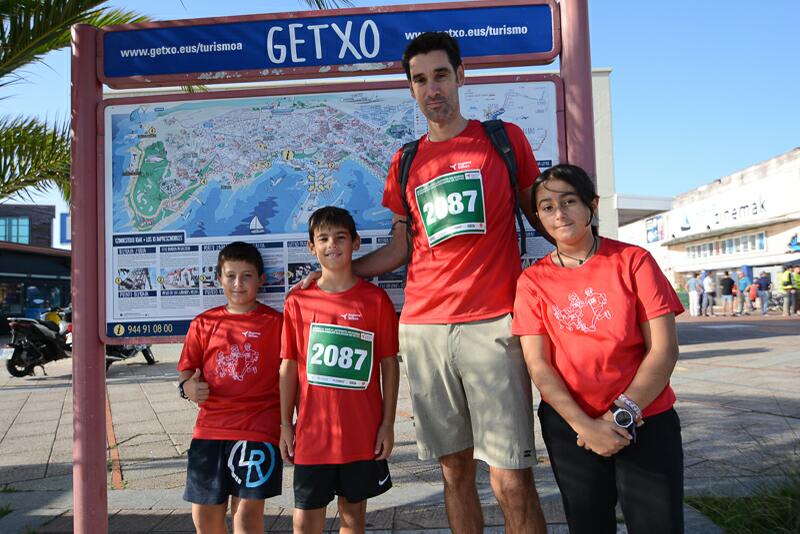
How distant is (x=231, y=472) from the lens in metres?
2.75

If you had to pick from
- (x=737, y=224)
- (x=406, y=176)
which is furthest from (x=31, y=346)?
(x=737, y=224)

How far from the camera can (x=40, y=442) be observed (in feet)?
19.9

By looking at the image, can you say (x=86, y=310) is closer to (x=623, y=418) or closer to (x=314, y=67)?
(x=314, y=67)

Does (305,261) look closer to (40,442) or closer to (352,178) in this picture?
(352,178)

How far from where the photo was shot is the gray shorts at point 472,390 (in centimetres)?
246

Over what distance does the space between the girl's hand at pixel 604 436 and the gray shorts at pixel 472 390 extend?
0.37 m

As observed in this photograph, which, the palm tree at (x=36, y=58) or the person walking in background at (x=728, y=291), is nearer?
the palm tree at (x=36, y=58)

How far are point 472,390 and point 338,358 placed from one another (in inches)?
22.4

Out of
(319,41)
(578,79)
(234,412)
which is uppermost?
(319,41)

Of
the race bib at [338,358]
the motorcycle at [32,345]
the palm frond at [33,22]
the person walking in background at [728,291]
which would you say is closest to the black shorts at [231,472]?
the race bib at [338,358]

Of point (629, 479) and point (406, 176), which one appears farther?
point (406, 176)

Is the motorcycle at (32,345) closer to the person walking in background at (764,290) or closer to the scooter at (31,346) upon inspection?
the scooter at (31,346)

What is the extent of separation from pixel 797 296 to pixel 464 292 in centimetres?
2225

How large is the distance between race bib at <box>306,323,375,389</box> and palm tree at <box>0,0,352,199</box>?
231 cm
